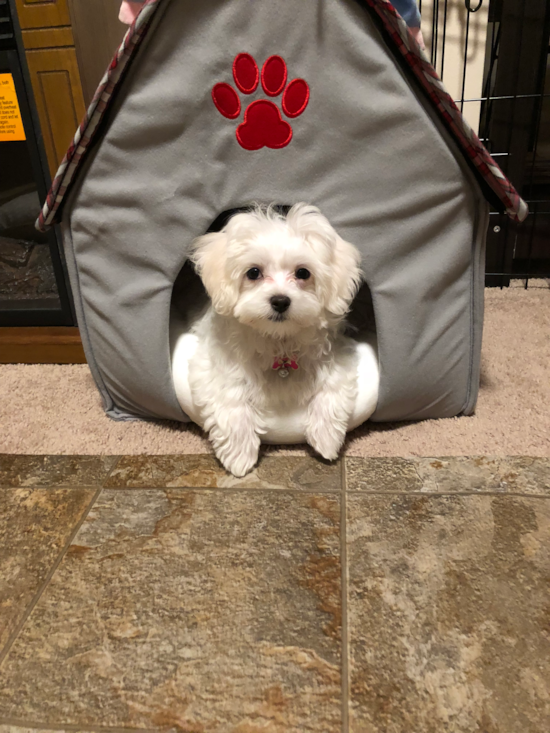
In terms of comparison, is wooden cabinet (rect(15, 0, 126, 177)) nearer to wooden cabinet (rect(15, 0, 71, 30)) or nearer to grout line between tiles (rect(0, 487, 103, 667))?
wooden cabinet (rect(15, 0, 71, 30))

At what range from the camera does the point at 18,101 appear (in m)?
1.44

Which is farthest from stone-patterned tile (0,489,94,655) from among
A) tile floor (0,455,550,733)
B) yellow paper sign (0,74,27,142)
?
yellow paper sign (0,74,27,142)

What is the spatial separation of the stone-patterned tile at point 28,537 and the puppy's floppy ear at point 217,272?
506 millimetres

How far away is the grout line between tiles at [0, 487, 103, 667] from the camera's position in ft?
2.80

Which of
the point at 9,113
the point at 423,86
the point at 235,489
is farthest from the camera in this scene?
the point at 9,113

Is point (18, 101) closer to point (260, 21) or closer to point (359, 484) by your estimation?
point (260, 21)

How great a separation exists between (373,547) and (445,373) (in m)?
0.49

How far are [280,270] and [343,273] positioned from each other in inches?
5.2

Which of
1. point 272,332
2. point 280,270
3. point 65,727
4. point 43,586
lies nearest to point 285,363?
point 272,332

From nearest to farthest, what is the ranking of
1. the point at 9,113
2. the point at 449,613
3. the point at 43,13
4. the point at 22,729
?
the point at 22,729 → the point at 449,613 → the point at 43,13 → the point at 9,113

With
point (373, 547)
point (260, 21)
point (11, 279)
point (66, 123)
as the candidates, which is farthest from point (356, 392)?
point (11, 279)

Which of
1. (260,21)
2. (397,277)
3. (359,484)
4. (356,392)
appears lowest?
(359,484)

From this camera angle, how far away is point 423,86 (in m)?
1.06

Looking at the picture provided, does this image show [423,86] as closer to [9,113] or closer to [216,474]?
[216,474]
